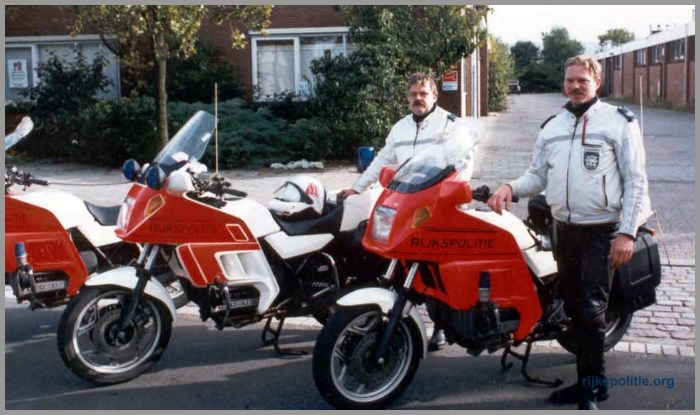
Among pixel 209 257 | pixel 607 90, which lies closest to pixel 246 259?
pixel 209 257

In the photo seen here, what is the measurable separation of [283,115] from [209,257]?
1487cm

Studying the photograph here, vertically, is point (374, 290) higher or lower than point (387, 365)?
higher

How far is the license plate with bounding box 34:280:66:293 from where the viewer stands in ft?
19.3

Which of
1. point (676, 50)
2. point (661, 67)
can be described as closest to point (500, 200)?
point (676, 50)

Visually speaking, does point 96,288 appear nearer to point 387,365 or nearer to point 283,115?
point 387,365

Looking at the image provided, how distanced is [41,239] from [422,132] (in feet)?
8.85

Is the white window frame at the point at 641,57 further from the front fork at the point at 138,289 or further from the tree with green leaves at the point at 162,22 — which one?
the front fork at the point at 138,289

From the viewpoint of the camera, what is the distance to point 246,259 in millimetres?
5340

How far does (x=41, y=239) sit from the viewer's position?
5.89 metres

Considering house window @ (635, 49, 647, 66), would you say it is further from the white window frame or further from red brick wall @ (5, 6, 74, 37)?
red brick wall @ (5, 6, 74, 37)

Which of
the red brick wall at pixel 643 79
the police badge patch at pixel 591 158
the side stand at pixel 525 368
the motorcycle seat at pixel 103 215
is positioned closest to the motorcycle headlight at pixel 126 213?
the motorcycle seat at pixel 103 215

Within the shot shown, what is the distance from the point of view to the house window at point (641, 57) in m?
56.4

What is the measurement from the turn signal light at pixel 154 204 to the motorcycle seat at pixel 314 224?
0.75 metres

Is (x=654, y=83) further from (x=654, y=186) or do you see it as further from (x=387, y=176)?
(x=387, y=176)
